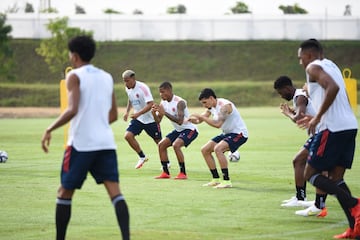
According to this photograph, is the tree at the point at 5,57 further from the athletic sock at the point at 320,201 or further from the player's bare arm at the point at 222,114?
the athletic sock at the point at 320,201

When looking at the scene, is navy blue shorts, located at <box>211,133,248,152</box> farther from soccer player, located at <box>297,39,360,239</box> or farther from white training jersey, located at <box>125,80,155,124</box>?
soccer player, located at <box>297,39,360,239</box>

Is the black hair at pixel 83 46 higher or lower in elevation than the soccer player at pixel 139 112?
higher

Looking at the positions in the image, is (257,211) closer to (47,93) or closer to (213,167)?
(213,167)

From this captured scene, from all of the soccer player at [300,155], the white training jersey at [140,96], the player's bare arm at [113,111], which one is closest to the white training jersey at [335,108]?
the soccer player at [300,155]

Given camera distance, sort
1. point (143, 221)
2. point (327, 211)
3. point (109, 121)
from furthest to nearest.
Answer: point (327, 211) → point (143, 221) → point (109, 121)

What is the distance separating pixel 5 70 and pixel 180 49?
19.7 m

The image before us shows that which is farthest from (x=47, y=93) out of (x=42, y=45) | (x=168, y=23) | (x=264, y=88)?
(x=168, y=23)

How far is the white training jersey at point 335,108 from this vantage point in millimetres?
10875

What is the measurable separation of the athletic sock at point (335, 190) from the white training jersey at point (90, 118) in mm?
2665

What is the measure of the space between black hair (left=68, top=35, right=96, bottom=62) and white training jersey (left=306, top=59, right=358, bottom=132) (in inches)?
105

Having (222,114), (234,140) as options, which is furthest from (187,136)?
(222,114)

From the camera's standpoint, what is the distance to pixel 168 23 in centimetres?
9012

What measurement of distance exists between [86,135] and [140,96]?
33.8 ft

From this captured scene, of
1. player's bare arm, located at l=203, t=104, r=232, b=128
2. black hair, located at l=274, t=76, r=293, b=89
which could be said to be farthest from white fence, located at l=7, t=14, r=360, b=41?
black hair, located at l=274, t=76, r=293, b=89
